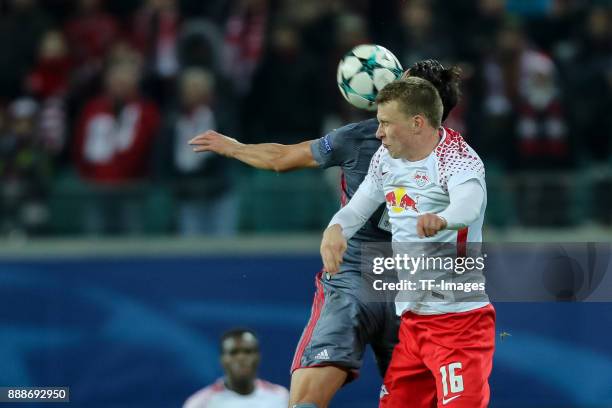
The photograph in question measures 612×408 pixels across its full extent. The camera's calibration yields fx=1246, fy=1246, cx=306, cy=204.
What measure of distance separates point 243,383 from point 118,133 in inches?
122

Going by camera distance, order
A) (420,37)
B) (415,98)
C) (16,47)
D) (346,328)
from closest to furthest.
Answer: (415,98) → (346,328) → (420,37) → (16,47)

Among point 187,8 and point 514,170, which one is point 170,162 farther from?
point 514,170

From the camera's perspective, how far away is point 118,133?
34.5ft

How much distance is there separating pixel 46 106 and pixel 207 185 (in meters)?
1.93

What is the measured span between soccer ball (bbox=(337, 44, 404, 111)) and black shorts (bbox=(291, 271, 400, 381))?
0.90 metres

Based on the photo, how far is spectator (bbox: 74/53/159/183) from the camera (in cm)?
1045

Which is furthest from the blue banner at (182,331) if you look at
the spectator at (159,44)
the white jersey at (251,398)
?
the spectator at (159,44)

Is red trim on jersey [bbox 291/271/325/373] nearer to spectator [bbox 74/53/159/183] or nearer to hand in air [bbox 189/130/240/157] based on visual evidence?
hand in air [bbox 189/130/240/157]

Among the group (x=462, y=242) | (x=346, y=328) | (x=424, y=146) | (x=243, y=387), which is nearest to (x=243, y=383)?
(x=243, y=387)

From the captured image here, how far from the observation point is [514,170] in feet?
34.6

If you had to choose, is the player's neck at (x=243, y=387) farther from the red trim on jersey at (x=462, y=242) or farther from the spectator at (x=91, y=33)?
the spectator at (x=91, y=33)

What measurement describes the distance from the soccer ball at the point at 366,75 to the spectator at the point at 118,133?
14.3ft

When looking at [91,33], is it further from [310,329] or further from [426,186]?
[426,186]

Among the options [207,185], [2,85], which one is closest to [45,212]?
[207,185]
